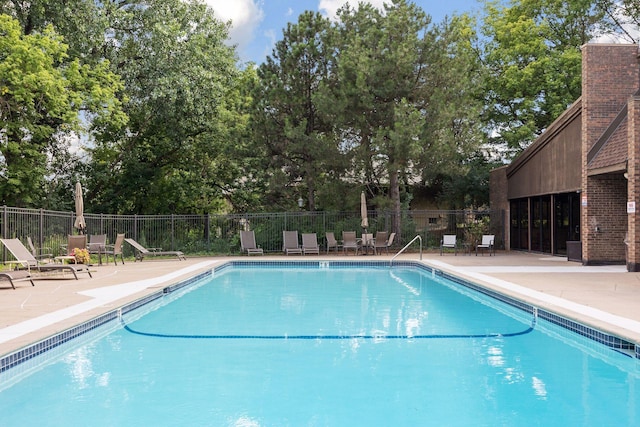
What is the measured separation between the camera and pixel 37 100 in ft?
68.1

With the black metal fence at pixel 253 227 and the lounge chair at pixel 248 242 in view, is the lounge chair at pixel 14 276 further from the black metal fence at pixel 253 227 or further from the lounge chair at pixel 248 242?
the black metal fence at pixel 253 227

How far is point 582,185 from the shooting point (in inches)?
574

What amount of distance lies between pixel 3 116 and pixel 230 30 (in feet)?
39.2

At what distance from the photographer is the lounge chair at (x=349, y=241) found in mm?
19448

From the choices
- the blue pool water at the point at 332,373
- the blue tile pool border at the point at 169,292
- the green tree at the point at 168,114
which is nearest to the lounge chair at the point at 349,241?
the green tree at the point at 168,114

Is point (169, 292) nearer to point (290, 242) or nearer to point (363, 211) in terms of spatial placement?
point (290, 242)

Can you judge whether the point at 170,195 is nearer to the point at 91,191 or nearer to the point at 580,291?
the point at 91,191

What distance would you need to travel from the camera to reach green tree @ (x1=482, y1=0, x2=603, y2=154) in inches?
963

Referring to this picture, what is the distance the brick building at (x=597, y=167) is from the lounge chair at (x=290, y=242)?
7.93 metres

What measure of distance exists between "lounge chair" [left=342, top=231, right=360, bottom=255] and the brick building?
599cm

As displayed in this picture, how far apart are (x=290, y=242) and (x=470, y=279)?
9906mm

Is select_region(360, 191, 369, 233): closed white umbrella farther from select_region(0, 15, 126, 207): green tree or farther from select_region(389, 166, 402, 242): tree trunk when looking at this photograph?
select_region(0, 15, 126, 207): green tree

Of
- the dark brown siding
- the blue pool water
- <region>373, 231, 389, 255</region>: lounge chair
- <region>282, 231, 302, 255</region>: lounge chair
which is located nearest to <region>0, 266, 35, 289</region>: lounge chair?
the blue pool water

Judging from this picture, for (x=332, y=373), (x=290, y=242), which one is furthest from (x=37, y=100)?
(x=332, y=373)
